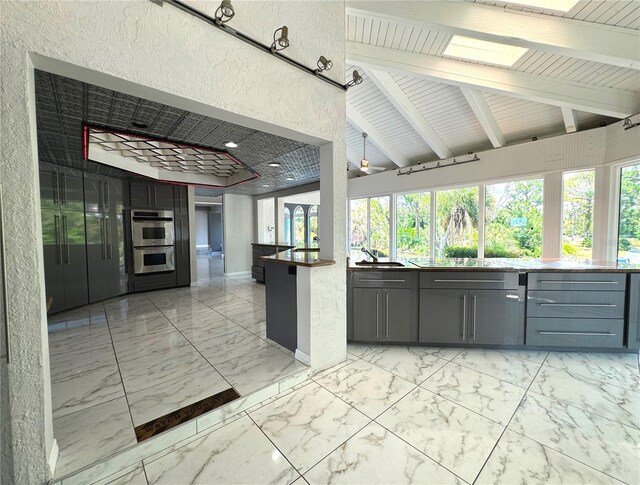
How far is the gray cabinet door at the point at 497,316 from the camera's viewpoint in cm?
271

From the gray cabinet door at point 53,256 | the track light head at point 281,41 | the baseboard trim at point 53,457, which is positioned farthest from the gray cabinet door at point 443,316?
the gray cabinet door at point 53,256

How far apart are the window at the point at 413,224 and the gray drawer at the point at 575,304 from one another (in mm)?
3578

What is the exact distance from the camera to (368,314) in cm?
285

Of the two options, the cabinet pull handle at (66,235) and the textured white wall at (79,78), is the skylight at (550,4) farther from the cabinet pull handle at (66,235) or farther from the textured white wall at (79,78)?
the cabinet pull handle at (66,235)

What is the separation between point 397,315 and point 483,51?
3.53 m

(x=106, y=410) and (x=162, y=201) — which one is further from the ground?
(x=162, y=201)

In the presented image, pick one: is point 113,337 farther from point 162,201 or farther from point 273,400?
point 162,201

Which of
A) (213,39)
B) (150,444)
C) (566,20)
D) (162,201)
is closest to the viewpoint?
(150,444)

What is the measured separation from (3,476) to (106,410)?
660mm

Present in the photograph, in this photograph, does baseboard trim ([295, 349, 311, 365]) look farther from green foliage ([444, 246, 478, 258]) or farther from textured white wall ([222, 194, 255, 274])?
textured white wall ([222, 194, 255, 274])

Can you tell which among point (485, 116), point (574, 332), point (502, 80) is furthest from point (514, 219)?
point (574, 332)

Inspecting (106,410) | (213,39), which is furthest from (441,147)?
(106,410)

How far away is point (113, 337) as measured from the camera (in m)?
3.05

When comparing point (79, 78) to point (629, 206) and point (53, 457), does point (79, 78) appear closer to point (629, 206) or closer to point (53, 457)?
point (53, 457)
